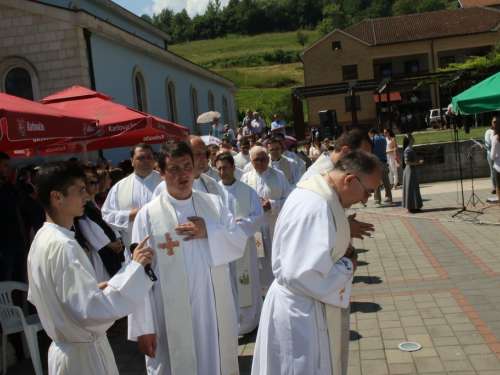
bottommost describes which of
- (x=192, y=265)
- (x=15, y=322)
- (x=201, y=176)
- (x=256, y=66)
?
(x=15, y=322)

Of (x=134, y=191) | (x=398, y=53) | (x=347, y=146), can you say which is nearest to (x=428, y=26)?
(x=398, y=53)

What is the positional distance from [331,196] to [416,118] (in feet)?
152

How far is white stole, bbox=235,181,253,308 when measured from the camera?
6.36 meters

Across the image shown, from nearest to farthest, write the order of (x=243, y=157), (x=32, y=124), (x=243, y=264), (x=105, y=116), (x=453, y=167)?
(x=32, y=124) < (x=243, y=264) < (x=105, y=116) < (x=243, y=157) < (x=453, y=167)

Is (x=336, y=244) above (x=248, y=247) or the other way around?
above

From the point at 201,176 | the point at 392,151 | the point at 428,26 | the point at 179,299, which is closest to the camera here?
the point at 179,299

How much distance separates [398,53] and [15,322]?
5347 cm

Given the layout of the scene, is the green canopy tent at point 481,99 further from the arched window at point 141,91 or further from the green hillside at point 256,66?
the green hillside at point 256,66

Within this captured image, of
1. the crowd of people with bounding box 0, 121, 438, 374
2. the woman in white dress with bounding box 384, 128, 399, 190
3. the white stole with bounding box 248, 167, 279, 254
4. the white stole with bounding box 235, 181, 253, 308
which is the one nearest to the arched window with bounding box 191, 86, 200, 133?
the woman in white dress with bounding box 384, 128, 399, 190

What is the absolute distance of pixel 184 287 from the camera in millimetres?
4047

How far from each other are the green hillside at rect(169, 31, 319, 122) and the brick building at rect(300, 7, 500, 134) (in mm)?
6615

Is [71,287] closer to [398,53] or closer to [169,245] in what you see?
[169,245]

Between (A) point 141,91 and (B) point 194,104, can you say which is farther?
(B) point 194,104

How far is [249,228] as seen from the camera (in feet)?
20.2
